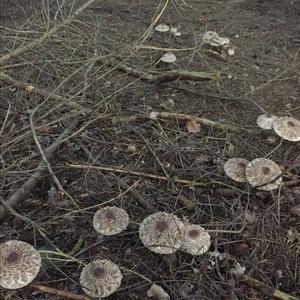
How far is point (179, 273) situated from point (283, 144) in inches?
69.4

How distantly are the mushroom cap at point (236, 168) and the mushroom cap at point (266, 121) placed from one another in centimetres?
61

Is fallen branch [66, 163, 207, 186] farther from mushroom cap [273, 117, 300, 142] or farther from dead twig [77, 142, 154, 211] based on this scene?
mushroom cap [273, 117, 300, 142]

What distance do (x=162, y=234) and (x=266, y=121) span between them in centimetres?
176

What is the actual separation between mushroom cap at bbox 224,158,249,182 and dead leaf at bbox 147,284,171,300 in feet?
3.82

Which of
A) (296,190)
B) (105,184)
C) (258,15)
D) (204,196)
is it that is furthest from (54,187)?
(258,15)

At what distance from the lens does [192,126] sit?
4.42 m

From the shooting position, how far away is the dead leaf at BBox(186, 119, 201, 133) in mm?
4402

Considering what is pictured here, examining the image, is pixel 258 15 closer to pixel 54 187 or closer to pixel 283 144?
pixel 283 144

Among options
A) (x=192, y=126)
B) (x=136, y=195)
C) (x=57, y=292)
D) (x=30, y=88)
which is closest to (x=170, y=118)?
(x=192, y=126)

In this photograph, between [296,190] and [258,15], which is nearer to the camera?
[296,190]

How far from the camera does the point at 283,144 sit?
4289mm

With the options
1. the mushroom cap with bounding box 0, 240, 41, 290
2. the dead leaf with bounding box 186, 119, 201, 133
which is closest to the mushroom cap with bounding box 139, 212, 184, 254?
the mushroom cap with bounding box 0, 240, 41, 290

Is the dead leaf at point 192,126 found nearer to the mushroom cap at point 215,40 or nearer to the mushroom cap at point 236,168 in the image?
the mushroom cap at point 236,168

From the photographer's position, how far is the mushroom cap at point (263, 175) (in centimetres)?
362
